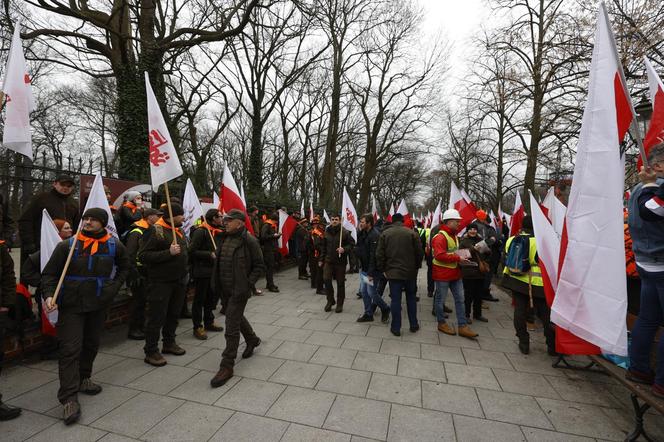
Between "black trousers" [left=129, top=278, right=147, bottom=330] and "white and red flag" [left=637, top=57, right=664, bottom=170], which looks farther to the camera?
"black trousers" [left=129, top=278, right=147, bottom=330]

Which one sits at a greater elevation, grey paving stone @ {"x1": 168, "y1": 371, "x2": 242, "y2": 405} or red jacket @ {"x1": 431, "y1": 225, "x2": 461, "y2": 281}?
red jacket @ {"x1": 431, "y1": 225, "x2": 461, "y2": 281}

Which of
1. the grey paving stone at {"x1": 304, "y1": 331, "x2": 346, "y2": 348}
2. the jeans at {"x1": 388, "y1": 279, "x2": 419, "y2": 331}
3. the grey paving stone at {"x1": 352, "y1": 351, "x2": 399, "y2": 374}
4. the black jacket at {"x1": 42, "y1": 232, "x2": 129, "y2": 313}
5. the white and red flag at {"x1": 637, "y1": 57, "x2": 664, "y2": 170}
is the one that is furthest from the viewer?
the jeans at {"x1": 388, "y1": 279, "x2": 419, "y2": 331}

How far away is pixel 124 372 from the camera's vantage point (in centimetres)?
383

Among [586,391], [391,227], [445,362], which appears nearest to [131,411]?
[445,362]

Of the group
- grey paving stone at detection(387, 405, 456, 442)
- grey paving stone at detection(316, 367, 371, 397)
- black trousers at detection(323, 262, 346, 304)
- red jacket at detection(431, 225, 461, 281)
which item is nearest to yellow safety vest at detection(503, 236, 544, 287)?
red jacket at detection(431, 225, 461, 281)

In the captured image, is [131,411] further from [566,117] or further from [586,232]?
[566,117]

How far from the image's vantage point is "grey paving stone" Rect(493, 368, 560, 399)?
3.49 metres

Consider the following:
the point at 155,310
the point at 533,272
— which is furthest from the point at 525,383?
the point at 155,310

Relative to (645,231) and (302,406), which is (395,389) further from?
(645,231)

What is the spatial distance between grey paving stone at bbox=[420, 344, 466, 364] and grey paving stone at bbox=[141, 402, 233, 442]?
2.77 m

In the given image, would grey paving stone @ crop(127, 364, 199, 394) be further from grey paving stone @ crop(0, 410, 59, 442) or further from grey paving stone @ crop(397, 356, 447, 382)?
grey paving stone @ crop(397, 356, 447, 382)

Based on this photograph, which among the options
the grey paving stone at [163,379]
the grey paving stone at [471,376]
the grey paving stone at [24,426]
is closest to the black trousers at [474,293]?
the grey paving stone at [471,376]

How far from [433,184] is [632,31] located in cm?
4158

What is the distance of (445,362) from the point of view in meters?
4.22
